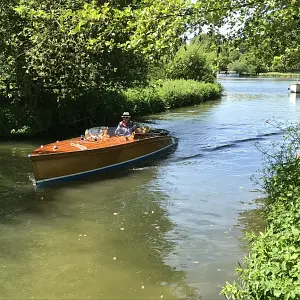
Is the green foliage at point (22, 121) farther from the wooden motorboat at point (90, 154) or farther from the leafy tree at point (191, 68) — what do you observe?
the leafy tree at point (191, 68)

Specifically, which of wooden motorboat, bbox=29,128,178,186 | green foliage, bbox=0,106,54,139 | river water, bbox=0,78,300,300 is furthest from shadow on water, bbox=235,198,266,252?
green foliage, bbox=0,106,54,139

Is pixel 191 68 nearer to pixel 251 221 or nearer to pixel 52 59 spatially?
pixel 52 59

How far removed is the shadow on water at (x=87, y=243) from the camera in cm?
571

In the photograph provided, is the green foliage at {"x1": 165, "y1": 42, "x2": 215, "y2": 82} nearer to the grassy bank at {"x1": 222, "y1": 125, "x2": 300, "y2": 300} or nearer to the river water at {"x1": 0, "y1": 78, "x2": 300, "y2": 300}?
the river water at {"x1": 0, "y1": 78, "x2": 300, "y2": 300}

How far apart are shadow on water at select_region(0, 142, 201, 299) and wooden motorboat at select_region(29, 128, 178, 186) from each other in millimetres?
590

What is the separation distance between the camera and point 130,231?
308 inches

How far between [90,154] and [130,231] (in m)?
4.34

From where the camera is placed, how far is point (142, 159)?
13898 millimetres

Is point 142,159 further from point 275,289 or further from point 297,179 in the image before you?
point 275,289

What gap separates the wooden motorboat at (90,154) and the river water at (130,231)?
0.53m

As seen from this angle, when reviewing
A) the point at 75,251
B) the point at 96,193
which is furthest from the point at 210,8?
the point at 96,193

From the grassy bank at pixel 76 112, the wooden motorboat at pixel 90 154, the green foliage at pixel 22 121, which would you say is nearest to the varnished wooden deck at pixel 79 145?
the wooden motorboat at pixel 90 154

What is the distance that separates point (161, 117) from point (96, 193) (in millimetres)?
16498

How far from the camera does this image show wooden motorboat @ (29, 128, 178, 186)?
10.9m
